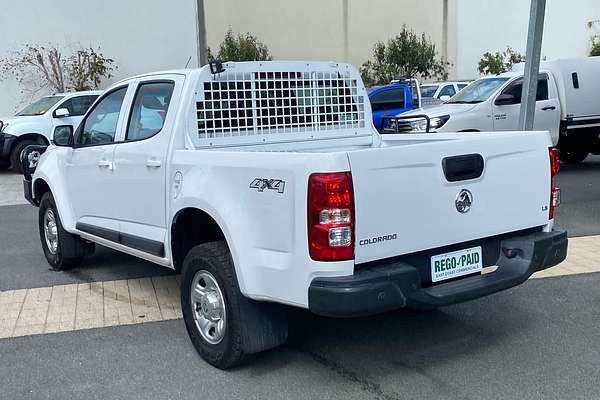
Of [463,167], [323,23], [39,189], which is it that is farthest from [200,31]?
[463,167]

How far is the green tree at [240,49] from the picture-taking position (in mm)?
33688

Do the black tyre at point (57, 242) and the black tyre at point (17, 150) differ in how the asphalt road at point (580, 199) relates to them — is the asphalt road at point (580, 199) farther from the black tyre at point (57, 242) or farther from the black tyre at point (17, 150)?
the black tyre at point (17, 150)

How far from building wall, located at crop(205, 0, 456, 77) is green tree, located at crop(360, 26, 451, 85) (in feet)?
4.27

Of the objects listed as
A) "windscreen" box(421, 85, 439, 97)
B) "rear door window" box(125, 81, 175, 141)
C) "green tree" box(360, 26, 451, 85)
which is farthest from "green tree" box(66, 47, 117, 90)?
"rear door window" box(125, 81, 175, 141)

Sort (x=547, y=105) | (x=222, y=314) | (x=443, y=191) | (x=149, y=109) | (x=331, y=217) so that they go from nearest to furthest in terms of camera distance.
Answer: (x=331, y=217), (x=443, y=191), (x=222, y=314), (x=149, y=109), (x=547, y=105)

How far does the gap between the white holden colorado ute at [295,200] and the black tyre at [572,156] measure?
10403 millimetres

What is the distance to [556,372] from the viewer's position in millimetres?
4191

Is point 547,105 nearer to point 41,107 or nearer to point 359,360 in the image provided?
point 359,360

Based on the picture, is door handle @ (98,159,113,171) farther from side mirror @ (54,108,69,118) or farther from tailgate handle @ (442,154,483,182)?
side mirror @ (54,108,69,118)

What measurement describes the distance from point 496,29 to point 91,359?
40622 mm

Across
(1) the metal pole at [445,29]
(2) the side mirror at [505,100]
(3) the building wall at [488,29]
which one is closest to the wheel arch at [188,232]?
(2) the side mirror at [505,100]

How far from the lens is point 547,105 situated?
13641mm

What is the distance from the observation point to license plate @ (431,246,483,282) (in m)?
4.01

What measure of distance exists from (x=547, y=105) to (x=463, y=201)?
10.6 meters
